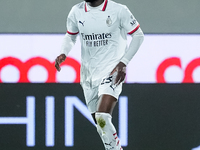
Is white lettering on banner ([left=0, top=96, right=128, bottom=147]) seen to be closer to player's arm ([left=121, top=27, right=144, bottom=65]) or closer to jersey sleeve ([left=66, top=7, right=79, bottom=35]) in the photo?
jersey sleeve ([left=66, top=7, right=79, bottom=35])

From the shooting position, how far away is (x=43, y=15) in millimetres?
5488

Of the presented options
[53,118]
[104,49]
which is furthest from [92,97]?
[53,118]

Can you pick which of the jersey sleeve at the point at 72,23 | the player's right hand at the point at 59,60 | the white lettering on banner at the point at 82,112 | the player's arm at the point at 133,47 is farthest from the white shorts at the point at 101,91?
the white lettering on banner at the point at 82,112

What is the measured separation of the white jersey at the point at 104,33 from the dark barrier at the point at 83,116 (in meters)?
1.29

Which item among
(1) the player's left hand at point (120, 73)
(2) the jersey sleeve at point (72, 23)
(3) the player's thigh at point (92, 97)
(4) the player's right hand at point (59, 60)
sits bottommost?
(3) the player's thigh at point (92, 97)

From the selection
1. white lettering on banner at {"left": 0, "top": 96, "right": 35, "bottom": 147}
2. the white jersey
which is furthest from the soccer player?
white lettering on banner at {"left": 0, "top": 96, "right": 35, "bottom": 147}

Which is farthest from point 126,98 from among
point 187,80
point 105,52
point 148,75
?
point 105,52

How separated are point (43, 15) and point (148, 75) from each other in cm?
132

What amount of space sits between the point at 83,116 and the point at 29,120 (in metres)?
0.59

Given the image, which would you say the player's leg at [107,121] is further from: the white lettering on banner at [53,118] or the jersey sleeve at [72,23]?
the white lettering on banner at [53,118]

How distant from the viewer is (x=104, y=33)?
4078 mm

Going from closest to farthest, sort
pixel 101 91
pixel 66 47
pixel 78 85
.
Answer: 1. pixel 101 91
2. pixel 66 47
3. pixel 78 85

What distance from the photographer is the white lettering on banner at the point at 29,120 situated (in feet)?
17.8

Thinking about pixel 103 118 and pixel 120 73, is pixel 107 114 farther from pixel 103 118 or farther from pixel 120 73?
pixel 120 73
